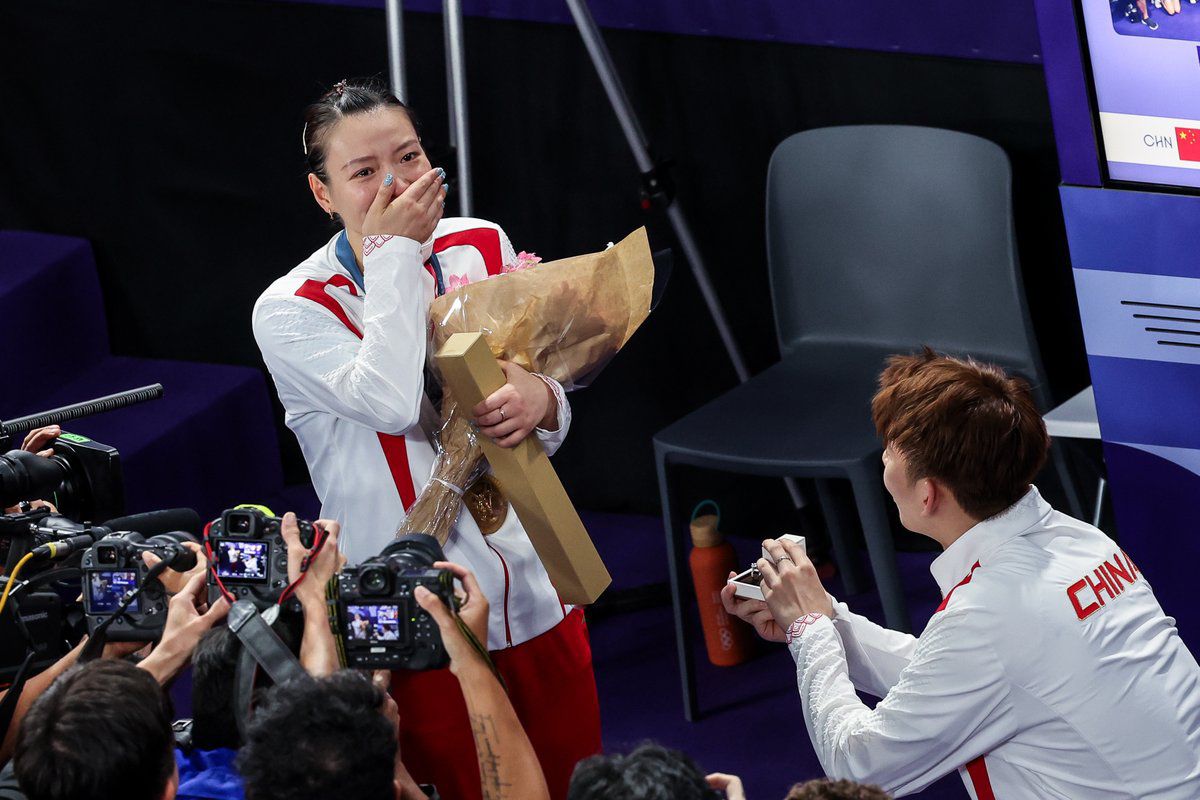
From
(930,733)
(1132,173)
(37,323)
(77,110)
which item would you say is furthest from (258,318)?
(77,110)

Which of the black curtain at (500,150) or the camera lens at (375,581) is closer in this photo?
the camera lens at (375,581)

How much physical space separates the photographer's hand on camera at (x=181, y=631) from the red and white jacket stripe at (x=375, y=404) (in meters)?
0.36

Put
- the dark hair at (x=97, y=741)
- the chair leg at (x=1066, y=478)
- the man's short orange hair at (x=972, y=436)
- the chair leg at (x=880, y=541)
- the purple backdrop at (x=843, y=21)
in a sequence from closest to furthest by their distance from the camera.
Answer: the dark hair at (x=97, y=741) → the man's short orange hair at (x=972, y=436) → the chair leg at (x=880, y=541) → the chair leg at (x=1066, y=478) → the purple backdrop at (x=843, y=21)

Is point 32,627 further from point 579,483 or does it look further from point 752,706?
point 579,483

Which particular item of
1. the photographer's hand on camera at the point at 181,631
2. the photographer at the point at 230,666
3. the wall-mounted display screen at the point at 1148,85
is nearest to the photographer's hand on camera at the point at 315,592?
the photographer at the point at 230,666

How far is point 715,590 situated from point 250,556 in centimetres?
197

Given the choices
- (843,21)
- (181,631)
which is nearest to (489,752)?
(181,631)

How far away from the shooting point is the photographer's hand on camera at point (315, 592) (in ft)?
6.85

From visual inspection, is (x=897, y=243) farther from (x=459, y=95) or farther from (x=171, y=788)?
(x=171, y=788)

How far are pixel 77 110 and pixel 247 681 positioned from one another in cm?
344

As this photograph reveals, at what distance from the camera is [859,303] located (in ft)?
12.9

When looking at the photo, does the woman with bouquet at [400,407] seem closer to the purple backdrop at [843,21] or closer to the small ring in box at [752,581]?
the small ring in box at [752,581]

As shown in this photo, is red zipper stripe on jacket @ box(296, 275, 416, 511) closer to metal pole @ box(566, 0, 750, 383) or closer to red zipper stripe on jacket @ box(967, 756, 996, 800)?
red zipper stripe on jacket @ box(967, 756, 996, 800)

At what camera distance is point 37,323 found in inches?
188
